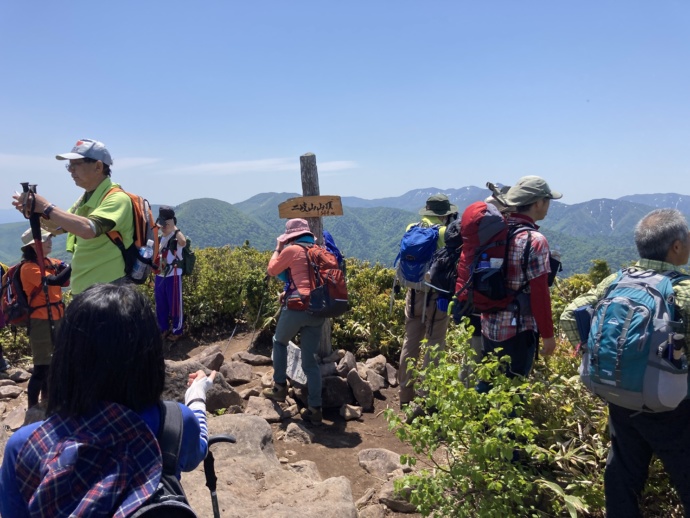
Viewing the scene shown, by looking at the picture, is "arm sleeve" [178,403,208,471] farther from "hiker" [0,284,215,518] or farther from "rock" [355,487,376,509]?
"rock" [355,487,376,509]

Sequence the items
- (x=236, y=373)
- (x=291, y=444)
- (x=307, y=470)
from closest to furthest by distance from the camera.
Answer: (x=307, y=470) < (x=291, y=444) < (x=236, y=373)

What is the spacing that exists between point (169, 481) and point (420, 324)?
422 centimetres

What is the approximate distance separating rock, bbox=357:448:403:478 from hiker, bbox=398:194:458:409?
77 cm

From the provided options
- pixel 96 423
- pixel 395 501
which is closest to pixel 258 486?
pixel 395 501

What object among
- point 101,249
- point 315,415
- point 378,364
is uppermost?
point 101,249

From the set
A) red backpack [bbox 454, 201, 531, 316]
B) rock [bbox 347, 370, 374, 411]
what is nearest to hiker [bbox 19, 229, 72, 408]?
rock [bbox 347, 370, 374, 411]

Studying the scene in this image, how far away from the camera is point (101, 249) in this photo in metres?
3.85

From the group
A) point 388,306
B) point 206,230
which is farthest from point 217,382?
point 206,230

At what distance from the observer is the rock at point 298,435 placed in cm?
526

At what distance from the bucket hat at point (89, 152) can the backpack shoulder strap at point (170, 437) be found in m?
2.69

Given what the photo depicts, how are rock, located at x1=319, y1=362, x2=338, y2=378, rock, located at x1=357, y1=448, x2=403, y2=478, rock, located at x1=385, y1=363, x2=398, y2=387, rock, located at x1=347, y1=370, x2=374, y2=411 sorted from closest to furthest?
1. rock, located at x1=357, y1=448, x2=403, y2=478
2. rock, located at x1=347, y1=370, x2=374, y2=411
3. rock, located at x1=319, y1=362, x2=338, y2=378
4. rock, located at x1=385, y1=363, x2=398, y2=387

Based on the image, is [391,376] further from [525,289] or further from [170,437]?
[170,437]

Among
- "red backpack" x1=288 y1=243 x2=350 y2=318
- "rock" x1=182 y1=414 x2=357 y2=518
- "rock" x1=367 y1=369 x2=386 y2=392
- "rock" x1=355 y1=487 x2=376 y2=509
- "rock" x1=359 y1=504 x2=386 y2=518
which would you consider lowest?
"rock" x1=355 y1=487 x2=376 y2=509

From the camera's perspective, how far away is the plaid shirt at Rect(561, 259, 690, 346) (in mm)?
2564
